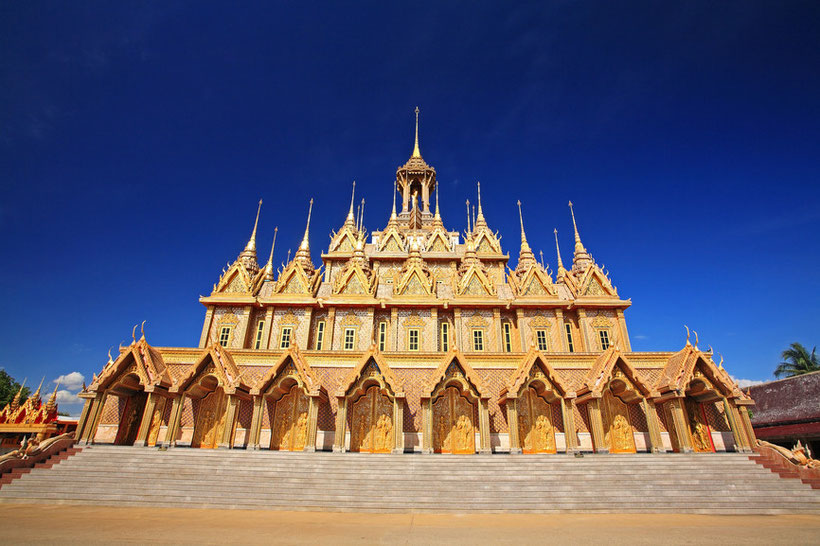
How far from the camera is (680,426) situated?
17312 millimetres

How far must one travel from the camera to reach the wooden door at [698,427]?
18.9 metres

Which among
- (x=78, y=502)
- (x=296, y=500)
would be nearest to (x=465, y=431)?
(x=296, y=500)

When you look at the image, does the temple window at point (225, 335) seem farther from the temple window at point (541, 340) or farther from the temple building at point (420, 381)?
the temple window at point (541, 340)

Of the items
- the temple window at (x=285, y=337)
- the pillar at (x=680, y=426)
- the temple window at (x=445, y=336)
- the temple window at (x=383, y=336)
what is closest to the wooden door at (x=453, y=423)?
the temple window at (x=445, y=336)

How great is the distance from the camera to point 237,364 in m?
21.4

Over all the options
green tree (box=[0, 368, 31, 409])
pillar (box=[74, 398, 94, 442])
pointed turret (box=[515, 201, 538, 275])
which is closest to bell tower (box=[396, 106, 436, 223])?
pointed turret (box=[515, 201, 538, 275])

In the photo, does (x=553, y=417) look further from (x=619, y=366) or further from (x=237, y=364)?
(x=237, y=364)

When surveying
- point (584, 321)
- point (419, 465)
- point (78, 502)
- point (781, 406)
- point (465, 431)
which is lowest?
point (78, 502)

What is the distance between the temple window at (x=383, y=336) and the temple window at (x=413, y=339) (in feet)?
4.96

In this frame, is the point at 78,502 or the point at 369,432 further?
the point at 369,432

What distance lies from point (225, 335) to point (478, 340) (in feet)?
54.7

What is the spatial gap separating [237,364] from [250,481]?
31.5ft

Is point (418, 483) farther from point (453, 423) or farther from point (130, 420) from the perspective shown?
point (130, 420)

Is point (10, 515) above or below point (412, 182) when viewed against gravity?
below
